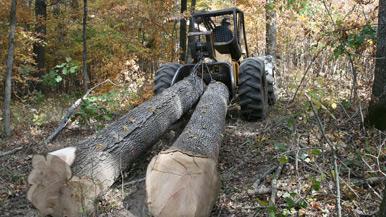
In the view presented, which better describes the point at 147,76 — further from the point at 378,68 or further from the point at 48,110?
the point at 378,68

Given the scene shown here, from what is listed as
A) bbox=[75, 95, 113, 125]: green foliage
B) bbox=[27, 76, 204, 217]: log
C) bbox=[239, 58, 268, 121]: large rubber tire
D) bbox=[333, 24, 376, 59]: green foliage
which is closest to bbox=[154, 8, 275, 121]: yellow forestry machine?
bbox=[239, 58, 268, 121]: large rubber tire

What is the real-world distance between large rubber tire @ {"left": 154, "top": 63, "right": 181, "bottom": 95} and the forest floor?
182 cm

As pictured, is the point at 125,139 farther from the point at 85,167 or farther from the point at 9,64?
the point at 9,64

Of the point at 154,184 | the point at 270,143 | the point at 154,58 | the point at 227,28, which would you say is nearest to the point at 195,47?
the point at 227,28

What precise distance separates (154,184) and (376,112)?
3.22m

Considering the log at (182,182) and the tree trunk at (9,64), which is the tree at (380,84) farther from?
the tree trunk at (9,64)

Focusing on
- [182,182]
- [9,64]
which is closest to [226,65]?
[9,64]

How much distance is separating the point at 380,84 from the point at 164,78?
4163 mm

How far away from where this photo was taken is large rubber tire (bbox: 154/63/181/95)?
810 centimetres

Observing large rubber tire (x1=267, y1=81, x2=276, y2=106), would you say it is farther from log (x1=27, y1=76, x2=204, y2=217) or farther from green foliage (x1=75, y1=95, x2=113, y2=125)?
log (x1=27, y1=76, x2=204, y2=217)

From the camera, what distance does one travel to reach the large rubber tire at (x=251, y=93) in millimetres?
7504

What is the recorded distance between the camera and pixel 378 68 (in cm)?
534

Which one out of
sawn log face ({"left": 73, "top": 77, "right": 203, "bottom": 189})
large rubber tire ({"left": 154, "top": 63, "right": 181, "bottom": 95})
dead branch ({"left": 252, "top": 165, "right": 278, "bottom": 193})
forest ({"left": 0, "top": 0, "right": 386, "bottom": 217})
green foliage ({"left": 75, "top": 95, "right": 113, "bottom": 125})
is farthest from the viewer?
large rubber tire ({"left": 154, "top": 63, "right": 181, "bottom": 95})

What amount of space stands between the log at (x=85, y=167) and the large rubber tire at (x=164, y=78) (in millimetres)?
2963
